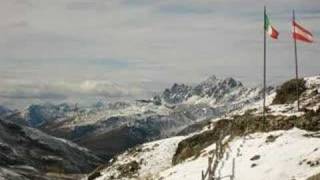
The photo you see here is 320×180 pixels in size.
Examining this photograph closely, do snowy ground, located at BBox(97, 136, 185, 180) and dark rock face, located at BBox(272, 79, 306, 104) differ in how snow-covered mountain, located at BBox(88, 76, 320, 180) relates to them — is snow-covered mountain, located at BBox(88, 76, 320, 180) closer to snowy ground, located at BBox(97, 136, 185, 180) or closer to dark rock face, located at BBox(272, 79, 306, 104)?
snowy ground, located at BBox(97, 136, 185, 180)

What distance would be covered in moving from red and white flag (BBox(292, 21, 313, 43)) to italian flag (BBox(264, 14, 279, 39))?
6.73ft

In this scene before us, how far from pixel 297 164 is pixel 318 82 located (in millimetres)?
55545

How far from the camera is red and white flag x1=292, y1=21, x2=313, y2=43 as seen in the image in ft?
198

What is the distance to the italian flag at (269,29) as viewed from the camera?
6062 cm

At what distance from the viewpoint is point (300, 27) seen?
62062 mm

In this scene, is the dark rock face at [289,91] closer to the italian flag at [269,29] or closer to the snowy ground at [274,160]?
the italian flag at [269,29]

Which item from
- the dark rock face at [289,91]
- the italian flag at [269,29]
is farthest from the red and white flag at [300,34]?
the dark rock face at [289,91]

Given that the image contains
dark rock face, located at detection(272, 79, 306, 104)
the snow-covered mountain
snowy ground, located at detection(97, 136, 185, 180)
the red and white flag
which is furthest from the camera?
dark rock face, located at detection(272, 79, 306, 104)

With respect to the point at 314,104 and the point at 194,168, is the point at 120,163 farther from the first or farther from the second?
the point at 194,168

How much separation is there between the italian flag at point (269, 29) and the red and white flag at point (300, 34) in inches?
80.8

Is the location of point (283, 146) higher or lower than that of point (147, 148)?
higher

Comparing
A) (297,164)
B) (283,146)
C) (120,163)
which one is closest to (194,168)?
(283,146)

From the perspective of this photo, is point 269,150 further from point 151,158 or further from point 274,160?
point 151,158

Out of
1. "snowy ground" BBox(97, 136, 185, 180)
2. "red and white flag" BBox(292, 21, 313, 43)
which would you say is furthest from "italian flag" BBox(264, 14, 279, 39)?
"snowy ground" BBox(97, 136, 185, 180)
